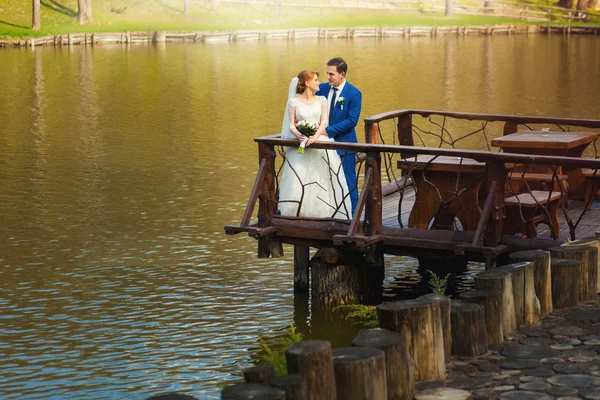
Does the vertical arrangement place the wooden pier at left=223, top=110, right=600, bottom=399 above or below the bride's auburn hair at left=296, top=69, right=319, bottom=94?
below

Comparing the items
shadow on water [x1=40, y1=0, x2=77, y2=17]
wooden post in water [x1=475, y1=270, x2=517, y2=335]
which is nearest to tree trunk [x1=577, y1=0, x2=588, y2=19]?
shadow on water [x1=40, y1=0, x2=77, y2=17]

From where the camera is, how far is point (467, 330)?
8500mm

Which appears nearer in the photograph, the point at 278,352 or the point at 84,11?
the point at 278,352

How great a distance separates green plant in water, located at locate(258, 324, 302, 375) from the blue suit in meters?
2.13

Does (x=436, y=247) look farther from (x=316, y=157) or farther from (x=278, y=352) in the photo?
(x=278, y=352)

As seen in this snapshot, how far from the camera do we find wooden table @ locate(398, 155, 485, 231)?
11.9 metres

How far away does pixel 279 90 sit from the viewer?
40.2 metres

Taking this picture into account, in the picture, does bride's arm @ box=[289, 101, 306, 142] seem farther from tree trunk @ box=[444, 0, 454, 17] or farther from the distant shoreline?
tree trunk @ box=[444, 0, 454, 17]

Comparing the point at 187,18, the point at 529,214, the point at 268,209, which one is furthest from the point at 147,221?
the point at 187,18

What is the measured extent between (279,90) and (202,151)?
15.4 m

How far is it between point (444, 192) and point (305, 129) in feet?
5.51

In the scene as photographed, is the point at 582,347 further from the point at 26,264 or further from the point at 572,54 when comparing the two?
the point at 572,54

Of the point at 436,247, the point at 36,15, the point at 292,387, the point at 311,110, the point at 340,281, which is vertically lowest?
the point at 340,281

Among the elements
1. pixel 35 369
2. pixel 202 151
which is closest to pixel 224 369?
pixel 35 369
